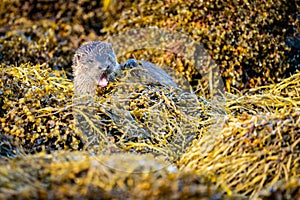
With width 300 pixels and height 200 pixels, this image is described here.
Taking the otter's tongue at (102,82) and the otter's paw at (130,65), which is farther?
the otter's paw at (130,65)

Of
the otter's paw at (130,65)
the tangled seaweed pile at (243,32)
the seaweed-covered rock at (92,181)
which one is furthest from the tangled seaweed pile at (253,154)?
the tangled seaweed pile at (243,32)

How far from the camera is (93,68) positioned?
3.91 meters

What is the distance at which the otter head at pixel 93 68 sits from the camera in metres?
3.88

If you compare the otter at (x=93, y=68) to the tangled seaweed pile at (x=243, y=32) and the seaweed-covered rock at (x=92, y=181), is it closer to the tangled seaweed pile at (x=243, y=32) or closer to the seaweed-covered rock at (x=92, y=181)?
the tangled seaweed pile at (x=243, y=32)

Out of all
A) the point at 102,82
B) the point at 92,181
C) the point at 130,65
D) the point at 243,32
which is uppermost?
the point at 243,32

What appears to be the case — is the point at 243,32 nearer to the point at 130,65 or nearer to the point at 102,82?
the point at 130,65

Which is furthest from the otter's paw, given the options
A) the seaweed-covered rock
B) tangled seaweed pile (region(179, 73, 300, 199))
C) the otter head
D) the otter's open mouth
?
the seaweed-covered rock

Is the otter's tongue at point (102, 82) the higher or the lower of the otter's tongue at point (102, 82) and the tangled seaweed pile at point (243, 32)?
the lower

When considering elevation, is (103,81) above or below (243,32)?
below

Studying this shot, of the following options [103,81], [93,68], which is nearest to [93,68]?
[93,68]

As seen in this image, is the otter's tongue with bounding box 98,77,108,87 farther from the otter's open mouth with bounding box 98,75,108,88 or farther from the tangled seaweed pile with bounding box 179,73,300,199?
the tangled seaweed pile with bounding box 179,73,300,199

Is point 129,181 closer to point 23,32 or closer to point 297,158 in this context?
point 297,158

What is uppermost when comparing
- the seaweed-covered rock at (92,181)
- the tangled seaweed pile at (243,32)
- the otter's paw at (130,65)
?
the tangled seaweed pile at (243,32)

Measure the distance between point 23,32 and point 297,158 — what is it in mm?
3498
